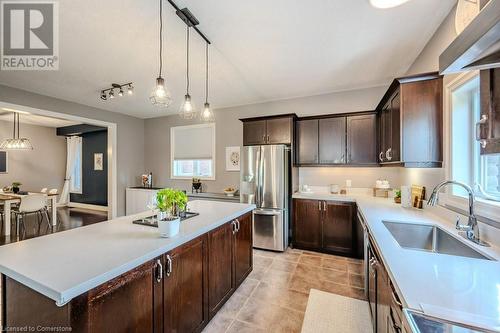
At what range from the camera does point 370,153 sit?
3.31m

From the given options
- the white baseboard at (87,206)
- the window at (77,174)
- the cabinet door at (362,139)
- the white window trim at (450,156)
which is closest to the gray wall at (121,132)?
the white baseboard at (87,206)

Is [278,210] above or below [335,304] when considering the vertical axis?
above

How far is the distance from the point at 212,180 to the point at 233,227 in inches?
109

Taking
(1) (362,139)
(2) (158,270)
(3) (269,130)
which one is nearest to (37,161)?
(3) (269,130)

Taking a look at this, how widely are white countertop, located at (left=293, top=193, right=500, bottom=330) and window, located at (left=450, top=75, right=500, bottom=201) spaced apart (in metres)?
0.59

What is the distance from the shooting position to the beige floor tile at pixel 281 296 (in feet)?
7.01

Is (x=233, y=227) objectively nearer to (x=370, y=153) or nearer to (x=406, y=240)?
(x=406, y=240)

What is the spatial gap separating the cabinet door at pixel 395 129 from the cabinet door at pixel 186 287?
217 centimetres

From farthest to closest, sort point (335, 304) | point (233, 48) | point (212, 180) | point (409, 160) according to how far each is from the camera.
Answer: point (212, 180), point (233, 48), point (335, 304), point (409, 160)

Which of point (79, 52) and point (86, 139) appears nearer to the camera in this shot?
point (79, 52)

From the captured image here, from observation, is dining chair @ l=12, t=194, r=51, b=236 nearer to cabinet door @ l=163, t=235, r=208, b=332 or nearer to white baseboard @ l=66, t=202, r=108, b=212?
white baseboard @ l=66, t=202, r=108, b=212

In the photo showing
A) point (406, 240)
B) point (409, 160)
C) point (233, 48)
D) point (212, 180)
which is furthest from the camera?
point (212, 180)

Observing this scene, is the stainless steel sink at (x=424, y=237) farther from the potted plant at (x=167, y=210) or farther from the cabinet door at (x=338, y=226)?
the potted plant at (x=167, y=210)

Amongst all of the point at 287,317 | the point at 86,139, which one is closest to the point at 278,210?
the point at 287,317
